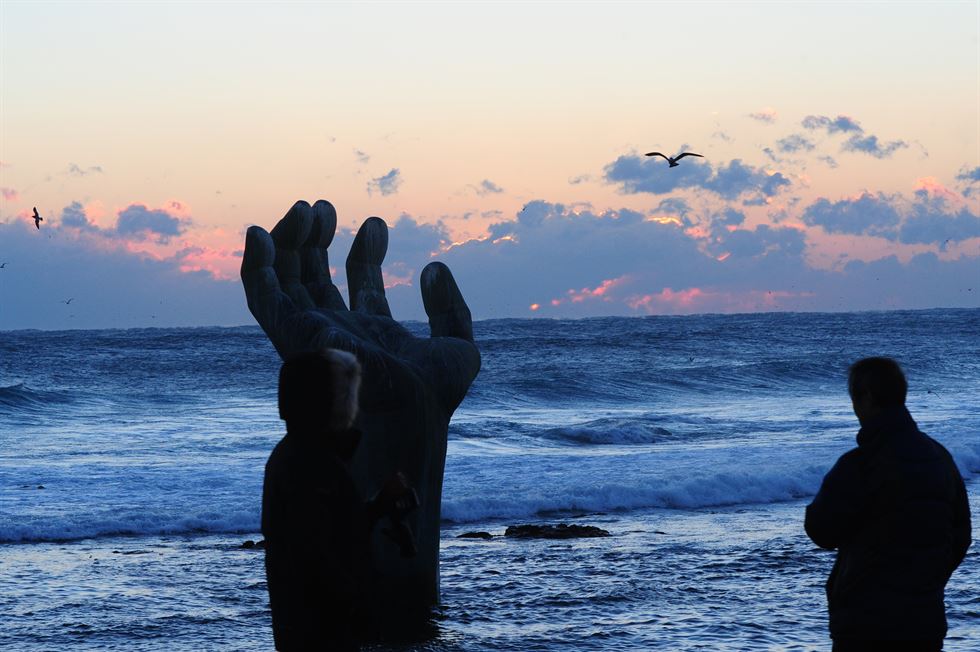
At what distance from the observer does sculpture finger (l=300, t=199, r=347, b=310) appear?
652cm

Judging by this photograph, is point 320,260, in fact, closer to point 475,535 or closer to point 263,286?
point 263,286

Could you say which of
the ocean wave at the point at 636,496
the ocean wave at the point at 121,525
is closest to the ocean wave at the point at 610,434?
the ocean wave at the point at 636,496

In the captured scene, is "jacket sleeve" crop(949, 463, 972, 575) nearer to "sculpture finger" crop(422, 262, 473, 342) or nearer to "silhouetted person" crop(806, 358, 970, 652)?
"silhouetted person" crop(806, 358, 970, 652)

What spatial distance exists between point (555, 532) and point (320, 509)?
6.98 metres

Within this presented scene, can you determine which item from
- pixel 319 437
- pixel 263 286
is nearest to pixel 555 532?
pixel 263 286

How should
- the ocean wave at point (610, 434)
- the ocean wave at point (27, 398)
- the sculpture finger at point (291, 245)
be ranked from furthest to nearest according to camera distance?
the ocean wave at point (27, 398) < the ocean wave at point (610, 434) < the sculpture finger at point (291, 245)

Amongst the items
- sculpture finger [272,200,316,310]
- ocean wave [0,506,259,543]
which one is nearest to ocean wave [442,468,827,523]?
ocean wave [0,506,259,543]

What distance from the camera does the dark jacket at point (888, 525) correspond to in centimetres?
336

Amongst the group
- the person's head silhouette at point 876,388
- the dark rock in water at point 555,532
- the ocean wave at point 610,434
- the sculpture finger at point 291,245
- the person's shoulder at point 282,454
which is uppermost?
the sculpture finger at point 291,245

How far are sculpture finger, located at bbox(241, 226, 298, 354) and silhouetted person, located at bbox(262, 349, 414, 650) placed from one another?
310 cm

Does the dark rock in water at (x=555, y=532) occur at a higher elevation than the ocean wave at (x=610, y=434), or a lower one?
higher

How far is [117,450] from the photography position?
→ 55.1 ft

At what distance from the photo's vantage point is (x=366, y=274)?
21.8ft

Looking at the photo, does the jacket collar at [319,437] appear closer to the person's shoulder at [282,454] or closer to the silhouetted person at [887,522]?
the person's shoulder at [282,454]
